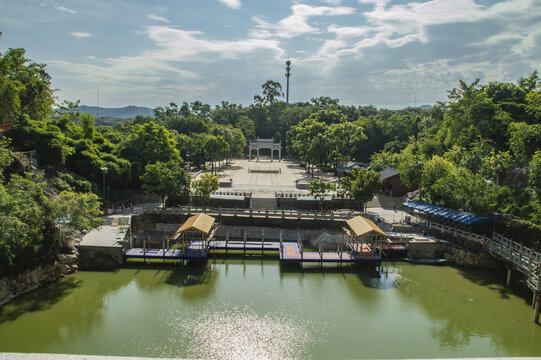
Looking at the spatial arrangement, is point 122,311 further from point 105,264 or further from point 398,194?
point 398,194

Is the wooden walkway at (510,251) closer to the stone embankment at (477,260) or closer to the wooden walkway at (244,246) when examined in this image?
the stone embankment at (477,260)

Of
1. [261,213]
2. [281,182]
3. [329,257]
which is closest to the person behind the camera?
[329,257]

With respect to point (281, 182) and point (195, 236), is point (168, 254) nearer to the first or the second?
point (195, 236)

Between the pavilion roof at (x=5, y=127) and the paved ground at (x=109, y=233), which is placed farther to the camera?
the pavilion roof at (x=5, y=127)

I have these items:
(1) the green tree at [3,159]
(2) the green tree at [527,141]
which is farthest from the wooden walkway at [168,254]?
(2) the green tree at [527,141]

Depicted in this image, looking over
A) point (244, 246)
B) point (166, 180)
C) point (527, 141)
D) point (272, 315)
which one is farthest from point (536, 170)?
point (166, 180)

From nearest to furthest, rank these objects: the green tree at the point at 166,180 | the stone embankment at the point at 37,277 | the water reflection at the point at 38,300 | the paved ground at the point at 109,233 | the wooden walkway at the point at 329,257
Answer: the water reflection at the point at 38,300 < the stone embankment at the point at 37,277 < the paved ground at the point at 109,233 < the wooden walkway at the point at 329,257 < the green tree at the point at 166,180

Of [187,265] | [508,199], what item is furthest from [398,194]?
[187,265]
